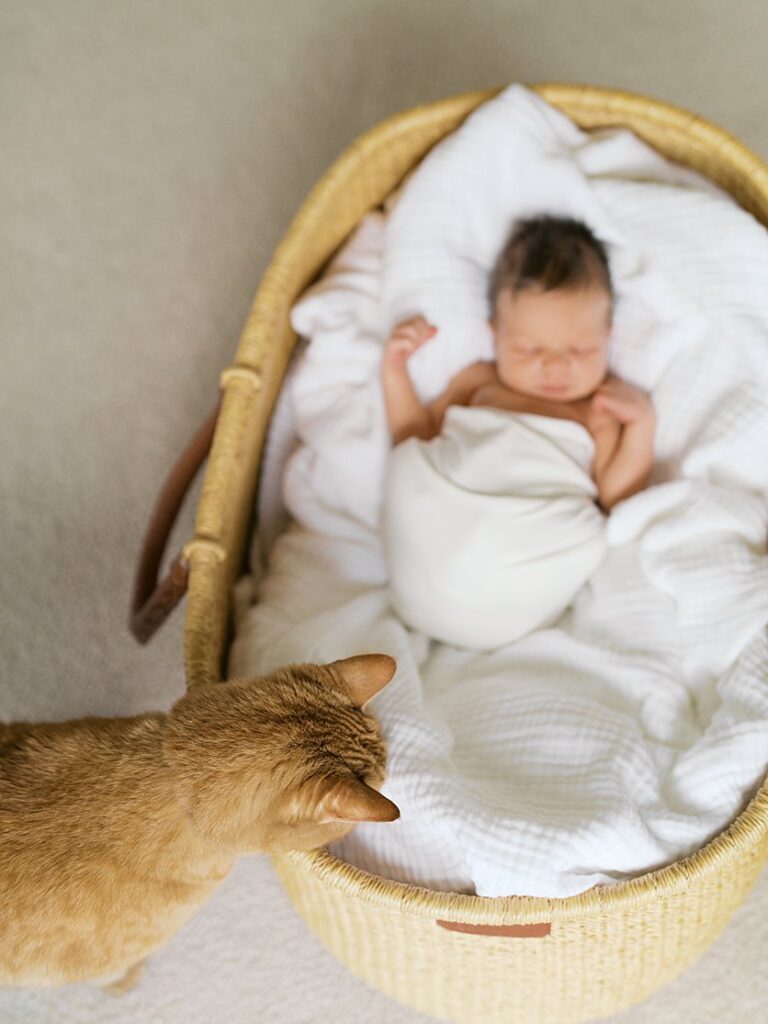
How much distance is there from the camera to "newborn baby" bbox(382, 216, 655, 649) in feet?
3.60

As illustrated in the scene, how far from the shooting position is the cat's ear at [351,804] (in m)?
0.69

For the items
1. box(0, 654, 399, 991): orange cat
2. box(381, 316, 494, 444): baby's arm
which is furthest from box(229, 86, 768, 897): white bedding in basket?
box(0, 654, 399, 991): orange cat

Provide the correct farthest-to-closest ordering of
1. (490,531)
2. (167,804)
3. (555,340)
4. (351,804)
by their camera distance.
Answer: (555,340), (490,531), (167,804), (351,804)

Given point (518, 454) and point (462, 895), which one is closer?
point (462, 895)

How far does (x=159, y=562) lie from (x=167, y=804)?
43 centimetres

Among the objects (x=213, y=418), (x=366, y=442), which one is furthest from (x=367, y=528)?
(x=213, y=418)

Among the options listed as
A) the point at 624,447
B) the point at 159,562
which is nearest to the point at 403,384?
the point at 624,447

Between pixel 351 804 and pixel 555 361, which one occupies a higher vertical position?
pixel 555 361

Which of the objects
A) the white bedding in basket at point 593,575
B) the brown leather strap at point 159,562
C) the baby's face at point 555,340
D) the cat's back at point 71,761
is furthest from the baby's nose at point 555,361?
the cat's back at point 71,761

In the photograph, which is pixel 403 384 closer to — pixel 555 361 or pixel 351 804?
pixel 555 361

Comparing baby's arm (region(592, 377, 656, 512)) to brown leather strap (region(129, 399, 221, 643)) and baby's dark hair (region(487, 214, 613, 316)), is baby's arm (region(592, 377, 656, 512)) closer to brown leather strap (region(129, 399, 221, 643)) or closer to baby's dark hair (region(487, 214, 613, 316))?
baby's dark hair (region(487, 214, 613, 316))

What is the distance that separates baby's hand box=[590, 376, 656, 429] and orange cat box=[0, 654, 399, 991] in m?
0.59

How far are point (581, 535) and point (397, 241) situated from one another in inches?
21.0

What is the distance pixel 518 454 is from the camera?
1.16 meters
